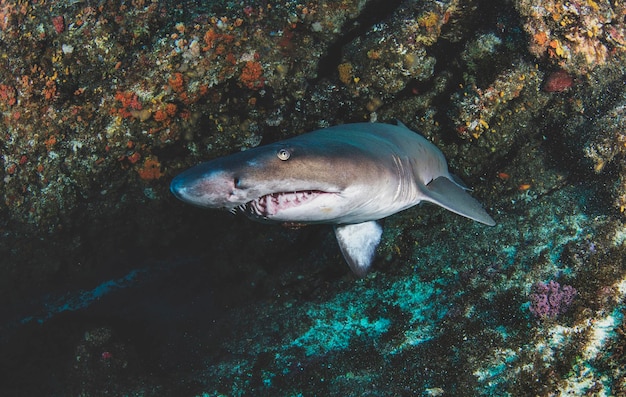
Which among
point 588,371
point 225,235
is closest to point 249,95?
point 225,235

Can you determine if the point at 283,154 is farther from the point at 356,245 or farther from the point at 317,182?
the point at 356,245

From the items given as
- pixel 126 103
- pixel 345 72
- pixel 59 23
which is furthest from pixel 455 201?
pixel 59 23

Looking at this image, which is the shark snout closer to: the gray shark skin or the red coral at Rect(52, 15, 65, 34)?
the gray shark skin

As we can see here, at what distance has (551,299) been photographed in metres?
3.19

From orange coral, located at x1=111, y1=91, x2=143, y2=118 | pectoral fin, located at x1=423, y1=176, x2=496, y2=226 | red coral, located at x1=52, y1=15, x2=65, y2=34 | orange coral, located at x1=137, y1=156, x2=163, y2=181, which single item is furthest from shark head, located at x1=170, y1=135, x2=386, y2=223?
red coral, located at x1=52, y1=15, x2=65, y2=34

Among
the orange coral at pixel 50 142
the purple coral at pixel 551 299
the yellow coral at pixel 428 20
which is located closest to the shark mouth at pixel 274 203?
the purple coral at pixel 551 299

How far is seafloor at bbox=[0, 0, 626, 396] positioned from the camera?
3.46m

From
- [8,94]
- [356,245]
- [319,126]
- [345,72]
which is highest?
[8,94]

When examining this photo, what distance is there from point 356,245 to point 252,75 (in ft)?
8.07

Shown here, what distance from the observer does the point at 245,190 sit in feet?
7.34

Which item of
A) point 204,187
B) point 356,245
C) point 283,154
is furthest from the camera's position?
point 356,245

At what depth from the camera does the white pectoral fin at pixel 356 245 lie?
12.8ft

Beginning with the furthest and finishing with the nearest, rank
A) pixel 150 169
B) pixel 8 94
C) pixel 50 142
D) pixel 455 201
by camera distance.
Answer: pixel 150 169 → pixel 50 142 → pixel 8 94 → pixel 455 201

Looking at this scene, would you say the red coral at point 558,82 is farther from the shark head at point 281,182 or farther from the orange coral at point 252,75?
the orange coral at point 252,75
